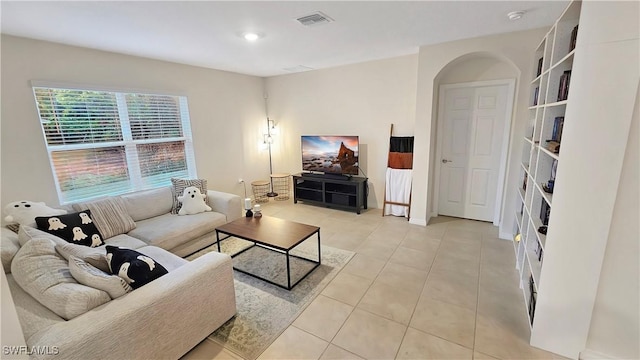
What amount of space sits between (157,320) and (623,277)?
2.71 meters

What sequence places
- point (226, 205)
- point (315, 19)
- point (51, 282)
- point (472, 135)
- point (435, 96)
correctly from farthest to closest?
point (472, 135) < point (435, 96) < point (226, 205) < point (315, 19) < point (51, 282)

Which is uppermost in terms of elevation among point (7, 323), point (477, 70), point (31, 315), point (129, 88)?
point (477, 70)

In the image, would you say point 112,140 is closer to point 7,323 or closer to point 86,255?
point 86,255

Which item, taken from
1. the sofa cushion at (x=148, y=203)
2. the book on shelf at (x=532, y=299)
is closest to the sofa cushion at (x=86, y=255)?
the sofa cushion at (x=148, y=203)

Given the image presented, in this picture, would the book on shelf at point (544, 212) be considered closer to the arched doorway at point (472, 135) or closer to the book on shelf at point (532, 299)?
the book on shelf at point (532, 299)

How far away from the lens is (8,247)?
6.69ft

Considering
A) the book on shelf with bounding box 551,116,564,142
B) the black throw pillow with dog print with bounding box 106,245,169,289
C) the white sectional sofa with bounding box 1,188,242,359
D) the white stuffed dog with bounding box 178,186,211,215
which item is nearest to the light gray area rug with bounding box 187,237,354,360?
the white sectional sofa with bounding box 1,188,242,359

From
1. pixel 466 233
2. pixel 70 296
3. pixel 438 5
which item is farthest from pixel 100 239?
pixel 466 233

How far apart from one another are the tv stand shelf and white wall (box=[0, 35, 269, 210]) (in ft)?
3.59

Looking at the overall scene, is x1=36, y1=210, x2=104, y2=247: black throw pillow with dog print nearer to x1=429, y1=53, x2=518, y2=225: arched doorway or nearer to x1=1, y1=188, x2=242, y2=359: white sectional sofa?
x1=1, y1=188, x2=242, y2=359: white sectional sofa

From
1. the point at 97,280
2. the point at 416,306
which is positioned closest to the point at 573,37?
the point at 416,306

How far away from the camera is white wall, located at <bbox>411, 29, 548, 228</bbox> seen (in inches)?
118

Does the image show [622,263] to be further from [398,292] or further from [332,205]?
[332,205]

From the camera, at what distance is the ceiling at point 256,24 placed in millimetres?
2080
